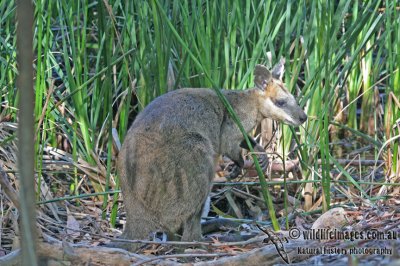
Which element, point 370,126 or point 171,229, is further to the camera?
point 370,126

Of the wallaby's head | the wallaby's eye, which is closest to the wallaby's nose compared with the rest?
the wallaby's head

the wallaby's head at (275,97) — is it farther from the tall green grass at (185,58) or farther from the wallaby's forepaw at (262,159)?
the wallaby's forepaw at (262,159)

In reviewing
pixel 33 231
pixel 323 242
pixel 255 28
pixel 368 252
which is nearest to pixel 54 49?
pixel 255 28

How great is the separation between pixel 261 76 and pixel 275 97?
0.68 ft

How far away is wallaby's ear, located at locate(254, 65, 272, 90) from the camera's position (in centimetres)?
512

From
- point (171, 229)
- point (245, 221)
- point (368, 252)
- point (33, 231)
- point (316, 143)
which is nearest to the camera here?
point (33, 231)

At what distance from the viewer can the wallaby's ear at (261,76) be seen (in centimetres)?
512

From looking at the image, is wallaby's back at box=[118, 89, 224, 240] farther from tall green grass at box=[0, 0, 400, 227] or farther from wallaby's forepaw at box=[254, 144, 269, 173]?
wallaby's forepaw at box=[254, 144, 269, 173]

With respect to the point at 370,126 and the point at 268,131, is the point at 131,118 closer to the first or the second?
the point at 268,131

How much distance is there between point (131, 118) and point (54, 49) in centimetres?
90

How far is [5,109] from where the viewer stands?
16.7ft

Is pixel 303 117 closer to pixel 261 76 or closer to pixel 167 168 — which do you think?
pixel 261 76

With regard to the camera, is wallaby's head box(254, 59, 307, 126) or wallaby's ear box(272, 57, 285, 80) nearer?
wallaby's head box(254, 59, 307, 126)

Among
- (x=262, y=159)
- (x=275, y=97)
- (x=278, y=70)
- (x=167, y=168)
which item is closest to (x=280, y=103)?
(x=275, y=97)
